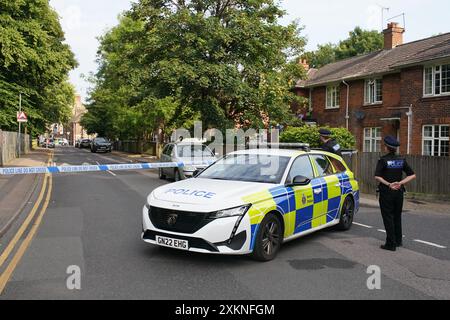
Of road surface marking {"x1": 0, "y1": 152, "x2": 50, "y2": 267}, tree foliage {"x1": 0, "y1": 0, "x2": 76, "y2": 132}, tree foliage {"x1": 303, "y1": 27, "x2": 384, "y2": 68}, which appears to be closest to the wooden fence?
road surface marking {"x1": 0, "y1": 152, "x2": 50, "y2": 267}

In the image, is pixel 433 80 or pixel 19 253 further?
pixel 433 80

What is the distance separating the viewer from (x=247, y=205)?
600 centimetres

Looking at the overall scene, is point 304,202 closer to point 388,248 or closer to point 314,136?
point 388,248

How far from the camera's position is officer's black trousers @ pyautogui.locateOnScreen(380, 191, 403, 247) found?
7.23 m

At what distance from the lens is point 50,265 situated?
19.9 ft

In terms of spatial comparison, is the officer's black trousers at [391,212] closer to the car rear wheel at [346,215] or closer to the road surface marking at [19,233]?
the car rear wheel at [346,215]

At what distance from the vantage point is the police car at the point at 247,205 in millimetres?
5867

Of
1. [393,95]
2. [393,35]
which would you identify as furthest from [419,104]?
[393,35]

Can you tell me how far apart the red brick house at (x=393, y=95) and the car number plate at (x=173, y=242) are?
1822 centimetres

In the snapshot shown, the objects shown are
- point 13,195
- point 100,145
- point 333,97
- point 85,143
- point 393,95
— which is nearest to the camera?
point 13,195

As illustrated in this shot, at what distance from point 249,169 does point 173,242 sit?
75.8 inches

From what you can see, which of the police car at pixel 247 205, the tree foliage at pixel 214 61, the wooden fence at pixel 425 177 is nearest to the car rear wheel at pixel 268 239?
the police car at pixel 247 205

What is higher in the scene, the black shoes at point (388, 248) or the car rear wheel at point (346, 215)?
the car rear wheel at point (346, 215)

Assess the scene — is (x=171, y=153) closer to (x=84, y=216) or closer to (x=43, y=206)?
(x=43, y=206)
